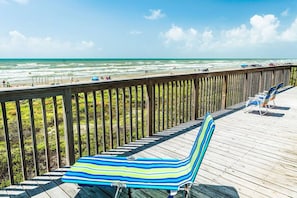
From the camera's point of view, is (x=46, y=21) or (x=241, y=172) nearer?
(x=241, y=172)

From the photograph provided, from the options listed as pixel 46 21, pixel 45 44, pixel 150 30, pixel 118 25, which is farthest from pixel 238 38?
pixel 45 44

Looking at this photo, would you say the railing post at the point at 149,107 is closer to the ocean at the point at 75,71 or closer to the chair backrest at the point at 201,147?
the chair backrest at the point at 201,147

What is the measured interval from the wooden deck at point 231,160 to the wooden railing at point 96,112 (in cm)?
26

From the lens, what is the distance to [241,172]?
2.44m

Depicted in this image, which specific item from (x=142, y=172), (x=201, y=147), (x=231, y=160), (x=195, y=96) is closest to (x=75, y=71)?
(x=195, y=96)

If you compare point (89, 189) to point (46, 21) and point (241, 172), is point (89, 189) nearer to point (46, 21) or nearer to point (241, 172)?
point (241, 172)

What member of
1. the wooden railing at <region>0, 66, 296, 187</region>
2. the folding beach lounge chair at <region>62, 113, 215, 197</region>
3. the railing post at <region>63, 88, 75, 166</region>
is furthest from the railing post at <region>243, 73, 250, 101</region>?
the railing post at <region>63, 88, 75, 166</region>

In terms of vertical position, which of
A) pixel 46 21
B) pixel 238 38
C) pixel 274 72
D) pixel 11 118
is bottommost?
pixel 11 118

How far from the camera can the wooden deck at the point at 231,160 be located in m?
2.06

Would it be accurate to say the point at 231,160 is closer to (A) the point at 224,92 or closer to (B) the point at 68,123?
(B) the point at 68,123

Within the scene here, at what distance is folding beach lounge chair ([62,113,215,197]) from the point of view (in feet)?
5.14

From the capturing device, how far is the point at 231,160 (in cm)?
274

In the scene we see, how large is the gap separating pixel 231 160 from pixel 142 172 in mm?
1530

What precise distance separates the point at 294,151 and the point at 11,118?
8.04 m
